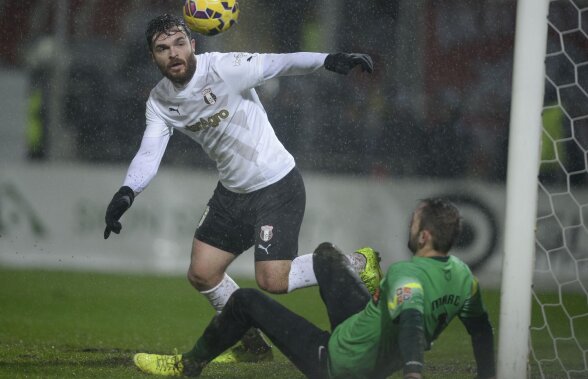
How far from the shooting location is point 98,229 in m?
10.4

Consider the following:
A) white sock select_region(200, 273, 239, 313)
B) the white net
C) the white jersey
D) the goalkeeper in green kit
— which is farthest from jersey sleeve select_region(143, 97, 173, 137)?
the white net

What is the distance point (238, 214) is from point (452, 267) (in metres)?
2.01

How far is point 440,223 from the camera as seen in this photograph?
3.98m

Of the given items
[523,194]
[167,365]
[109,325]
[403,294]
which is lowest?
[109,325]

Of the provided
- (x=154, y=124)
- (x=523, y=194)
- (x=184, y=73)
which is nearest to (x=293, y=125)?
(x=154, y=124)

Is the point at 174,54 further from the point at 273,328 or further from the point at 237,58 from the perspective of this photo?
the point at 273,328

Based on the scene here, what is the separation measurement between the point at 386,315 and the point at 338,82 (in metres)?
7.31

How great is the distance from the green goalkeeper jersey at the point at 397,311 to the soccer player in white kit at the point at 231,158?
1.38m

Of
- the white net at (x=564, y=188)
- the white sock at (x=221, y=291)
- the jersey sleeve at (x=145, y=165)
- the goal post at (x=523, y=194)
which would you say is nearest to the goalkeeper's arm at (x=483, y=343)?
the goal post at (x=523, y=194)

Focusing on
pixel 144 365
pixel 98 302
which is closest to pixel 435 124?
pixel 98 302

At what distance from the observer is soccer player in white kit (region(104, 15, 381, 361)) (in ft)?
18.5

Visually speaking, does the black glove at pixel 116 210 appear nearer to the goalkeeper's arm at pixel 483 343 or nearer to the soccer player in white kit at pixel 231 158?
the soccer player in white kit at pixel 231 158

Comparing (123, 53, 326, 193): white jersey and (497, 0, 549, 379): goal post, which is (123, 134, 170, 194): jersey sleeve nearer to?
(123, 53, 326, 193): white jersey

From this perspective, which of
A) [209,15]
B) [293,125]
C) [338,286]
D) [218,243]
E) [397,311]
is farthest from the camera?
[293,125]
